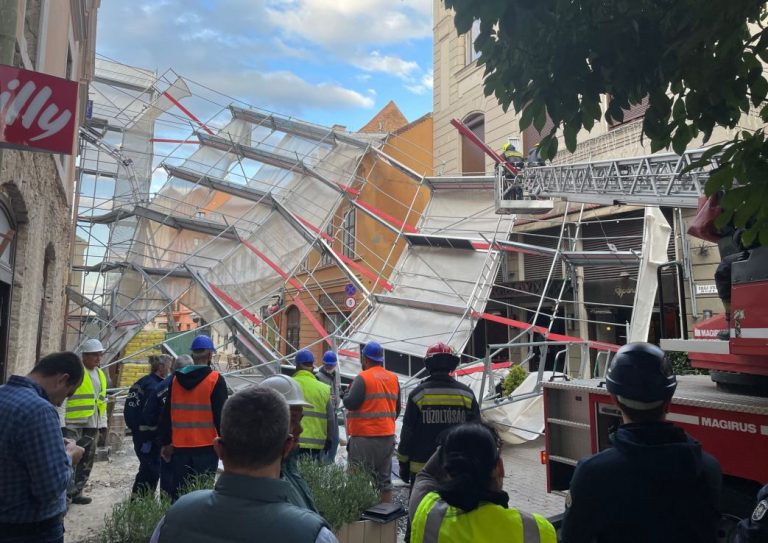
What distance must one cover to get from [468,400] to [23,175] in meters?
5.17

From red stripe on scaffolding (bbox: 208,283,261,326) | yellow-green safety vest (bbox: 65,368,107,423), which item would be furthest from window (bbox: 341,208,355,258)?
yellow-green safety vest (bbox: 65,368,107,423)

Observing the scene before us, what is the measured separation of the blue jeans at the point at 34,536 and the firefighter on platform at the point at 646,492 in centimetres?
249

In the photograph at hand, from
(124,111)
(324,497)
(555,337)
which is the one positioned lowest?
(324,497)

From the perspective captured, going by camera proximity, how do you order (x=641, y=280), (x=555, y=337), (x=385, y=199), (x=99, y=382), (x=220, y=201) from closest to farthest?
(x=99, y=382) → (x=641, y=280) → (x=555, y=337) → (x=220, y=201) → (x=385, y=199)

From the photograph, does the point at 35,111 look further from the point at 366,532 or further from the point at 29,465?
the point at 366,532

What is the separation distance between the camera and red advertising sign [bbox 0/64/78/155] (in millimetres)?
3746

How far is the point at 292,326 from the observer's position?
25.9m

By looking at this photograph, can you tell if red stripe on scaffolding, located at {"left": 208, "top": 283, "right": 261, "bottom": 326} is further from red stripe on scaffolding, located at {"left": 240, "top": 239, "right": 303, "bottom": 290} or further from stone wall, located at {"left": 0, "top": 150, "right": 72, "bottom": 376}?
stone wall, located at {"left": 0, "top": 150, "right": 72, "bottom": 376}

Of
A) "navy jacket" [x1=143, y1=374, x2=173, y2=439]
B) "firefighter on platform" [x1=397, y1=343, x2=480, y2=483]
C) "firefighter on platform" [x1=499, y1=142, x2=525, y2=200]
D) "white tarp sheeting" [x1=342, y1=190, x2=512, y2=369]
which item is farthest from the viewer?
"white tarp sheeting" [x1=342, y1=190, x2=512, y2=369]

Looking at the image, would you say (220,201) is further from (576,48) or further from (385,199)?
(576,48)

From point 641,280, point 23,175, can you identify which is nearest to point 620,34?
point 23,175

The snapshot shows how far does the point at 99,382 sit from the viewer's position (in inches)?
259

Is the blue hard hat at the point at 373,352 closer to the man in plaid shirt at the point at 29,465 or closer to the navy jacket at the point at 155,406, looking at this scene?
the navy jacket at the point at 155,406

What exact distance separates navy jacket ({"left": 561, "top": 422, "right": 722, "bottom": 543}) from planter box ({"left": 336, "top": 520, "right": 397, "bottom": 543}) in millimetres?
1840
